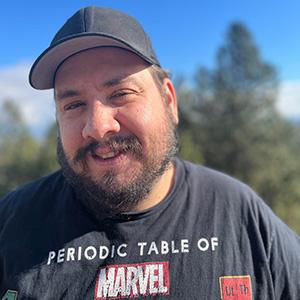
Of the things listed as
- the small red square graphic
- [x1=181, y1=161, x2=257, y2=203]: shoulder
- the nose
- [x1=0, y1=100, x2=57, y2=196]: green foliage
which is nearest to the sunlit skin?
the nose

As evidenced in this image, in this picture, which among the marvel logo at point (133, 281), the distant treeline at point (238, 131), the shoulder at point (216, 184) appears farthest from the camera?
the distant treeline at point (238, 131)

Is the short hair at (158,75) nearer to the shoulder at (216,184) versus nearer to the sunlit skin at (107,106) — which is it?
the sunlit skin at (107,106)

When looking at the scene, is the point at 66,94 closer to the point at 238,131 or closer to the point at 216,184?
the point at 216,184

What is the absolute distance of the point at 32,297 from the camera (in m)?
1.45

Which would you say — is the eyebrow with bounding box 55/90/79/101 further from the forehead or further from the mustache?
the mustache

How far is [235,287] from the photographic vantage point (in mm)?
1421

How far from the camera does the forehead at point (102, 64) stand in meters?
1.49

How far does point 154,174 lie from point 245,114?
89.4 ft

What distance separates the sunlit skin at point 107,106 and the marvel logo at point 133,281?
317 millimetres

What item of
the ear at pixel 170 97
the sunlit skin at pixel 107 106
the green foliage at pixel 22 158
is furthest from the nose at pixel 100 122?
the green foliage at pixel 22 158

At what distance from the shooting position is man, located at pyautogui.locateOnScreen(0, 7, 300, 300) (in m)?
1.44

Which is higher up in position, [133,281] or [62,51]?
[62,51]

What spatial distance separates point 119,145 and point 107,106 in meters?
0.15

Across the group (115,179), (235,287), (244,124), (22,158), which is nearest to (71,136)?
(115,179)
